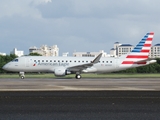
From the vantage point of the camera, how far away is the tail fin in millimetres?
59156

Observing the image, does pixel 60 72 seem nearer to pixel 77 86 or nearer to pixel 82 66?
pixel 82 66

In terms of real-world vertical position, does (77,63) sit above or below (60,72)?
above

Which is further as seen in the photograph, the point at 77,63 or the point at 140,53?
the point at 140,53

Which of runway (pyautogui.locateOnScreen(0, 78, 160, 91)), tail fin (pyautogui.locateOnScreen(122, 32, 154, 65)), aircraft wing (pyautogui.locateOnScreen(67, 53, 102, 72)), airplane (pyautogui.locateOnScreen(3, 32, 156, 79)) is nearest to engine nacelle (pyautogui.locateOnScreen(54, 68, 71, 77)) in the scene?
airplane (pyautogui.locateOnScreen(3, 32, 156, 79))

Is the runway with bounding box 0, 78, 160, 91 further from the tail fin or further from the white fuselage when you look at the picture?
the tail fin

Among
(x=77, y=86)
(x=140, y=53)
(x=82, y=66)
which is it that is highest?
(x=140, y=53)

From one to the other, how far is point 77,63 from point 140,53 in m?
9.87

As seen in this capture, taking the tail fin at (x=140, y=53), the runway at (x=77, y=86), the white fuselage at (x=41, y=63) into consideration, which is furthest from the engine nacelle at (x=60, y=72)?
the runway at (x=77, y=86)

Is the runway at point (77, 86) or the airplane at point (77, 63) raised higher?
the airplane at point (77, 63)

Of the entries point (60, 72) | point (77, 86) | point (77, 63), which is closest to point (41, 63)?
point (60, 72)

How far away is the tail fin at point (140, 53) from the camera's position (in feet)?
194

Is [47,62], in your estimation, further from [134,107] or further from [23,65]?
[134,107]

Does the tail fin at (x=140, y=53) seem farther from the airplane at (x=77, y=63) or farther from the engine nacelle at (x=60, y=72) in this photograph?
the engine nacelle at (x=60, y=72)

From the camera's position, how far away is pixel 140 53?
59562mm
